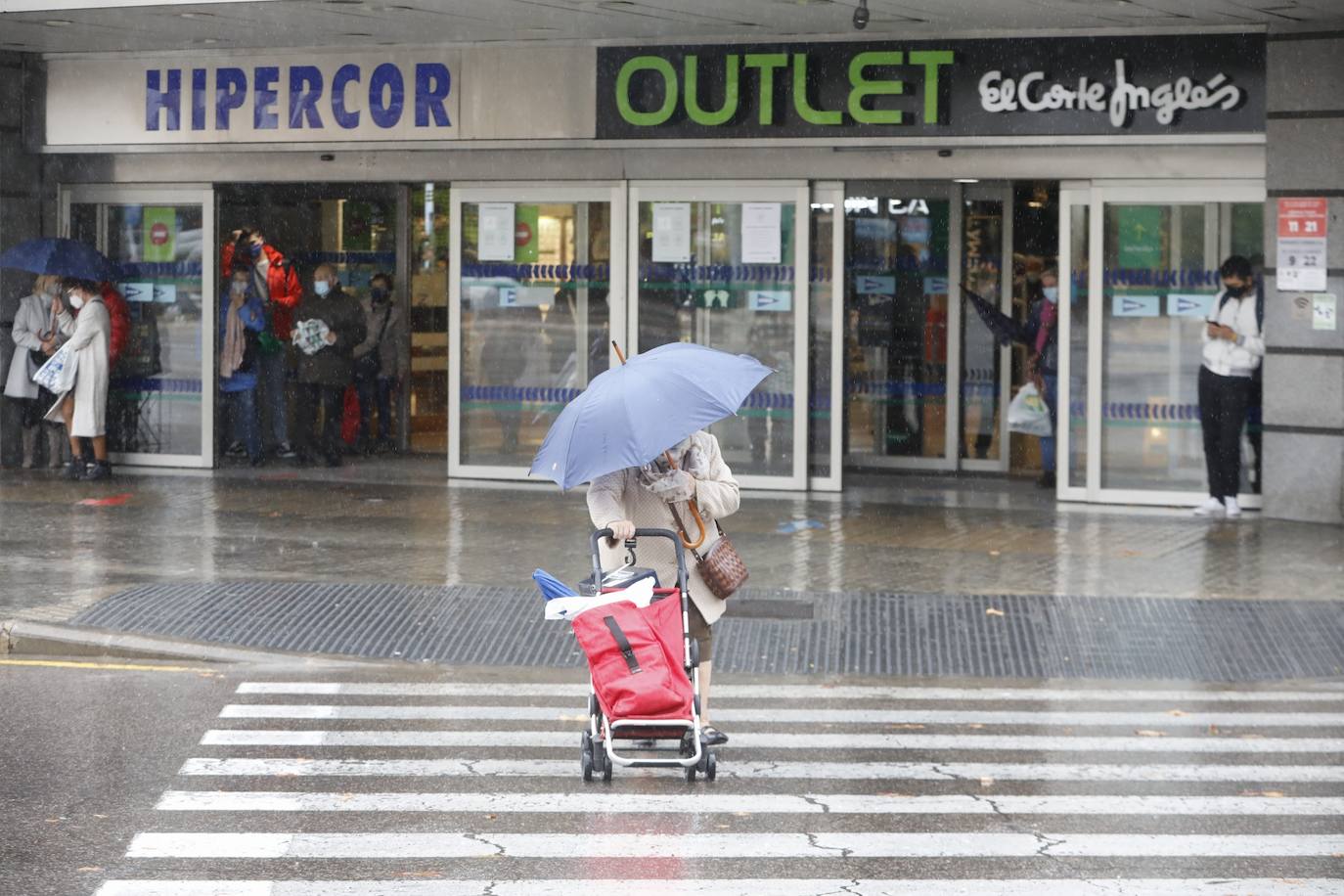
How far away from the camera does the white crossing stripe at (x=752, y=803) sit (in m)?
7.55

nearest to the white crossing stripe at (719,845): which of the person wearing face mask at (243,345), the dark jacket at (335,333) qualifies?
the dark jacket at (335,333)

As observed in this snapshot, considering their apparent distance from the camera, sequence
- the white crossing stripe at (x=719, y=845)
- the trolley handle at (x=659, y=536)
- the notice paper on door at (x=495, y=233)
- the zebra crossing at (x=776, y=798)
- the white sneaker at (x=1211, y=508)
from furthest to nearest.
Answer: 1. the notice paper on door at (x=495, y=233)
2. the white sneaker at (x=1211, y=508)
3. the trolley handle at (x=659, y=536)
4. the white crossing stripe at (x=719, y=845)
5. the zebra crossing at (x=776, y=798)

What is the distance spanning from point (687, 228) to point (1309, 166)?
5.40m

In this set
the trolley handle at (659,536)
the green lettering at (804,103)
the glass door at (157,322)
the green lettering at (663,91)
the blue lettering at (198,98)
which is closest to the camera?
the trolley handle at (659,536)

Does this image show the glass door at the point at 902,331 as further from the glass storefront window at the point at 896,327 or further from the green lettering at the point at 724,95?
the green lettering at the point at 724,95

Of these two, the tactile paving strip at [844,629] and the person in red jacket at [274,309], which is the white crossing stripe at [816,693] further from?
the person in red jacket at [274,309]

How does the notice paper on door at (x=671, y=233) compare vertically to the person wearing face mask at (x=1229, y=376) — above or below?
above

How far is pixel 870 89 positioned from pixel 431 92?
13.3 feet

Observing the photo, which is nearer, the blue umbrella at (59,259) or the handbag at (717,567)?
the handbag at (717,567)

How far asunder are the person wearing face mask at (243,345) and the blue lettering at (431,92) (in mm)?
2970

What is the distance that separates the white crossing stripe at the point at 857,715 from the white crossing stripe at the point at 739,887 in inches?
107

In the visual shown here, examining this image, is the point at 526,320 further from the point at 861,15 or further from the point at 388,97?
the point at 861,15

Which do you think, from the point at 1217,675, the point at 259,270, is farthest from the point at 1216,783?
the point at 259,270

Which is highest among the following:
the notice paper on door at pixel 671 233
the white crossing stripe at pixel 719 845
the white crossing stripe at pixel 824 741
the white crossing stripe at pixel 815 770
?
the notice paper on door at pixel 671 233
